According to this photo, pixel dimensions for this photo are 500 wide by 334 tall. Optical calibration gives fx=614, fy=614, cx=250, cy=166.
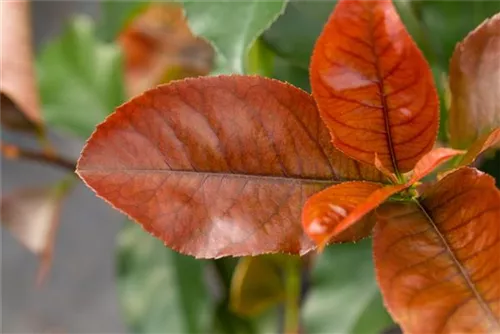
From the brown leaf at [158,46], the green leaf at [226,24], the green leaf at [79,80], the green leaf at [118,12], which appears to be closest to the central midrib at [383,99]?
the green leaf at [226,24]

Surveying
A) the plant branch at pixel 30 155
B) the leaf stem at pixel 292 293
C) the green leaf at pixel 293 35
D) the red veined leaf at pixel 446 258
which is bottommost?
the leaf stem at pixel 292 293

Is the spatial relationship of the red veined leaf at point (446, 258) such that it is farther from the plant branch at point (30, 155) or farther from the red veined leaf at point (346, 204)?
the plant branch at point (30, 155)

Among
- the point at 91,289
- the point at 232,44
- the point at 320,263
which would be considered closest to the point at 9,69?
the point at 232,44

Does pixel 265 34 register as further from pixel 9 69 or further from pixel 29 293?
pixel 29 293

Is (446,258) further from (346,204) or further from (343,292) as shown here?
(343,292)

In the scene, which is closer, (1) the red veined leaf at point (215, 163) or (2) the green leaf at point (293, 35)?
(1) the red veined leaf at point (215, 163)

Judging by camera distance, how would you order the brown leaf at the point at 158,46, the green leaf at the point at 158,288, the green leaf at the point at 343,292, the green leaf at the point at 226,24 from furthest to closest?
the brown leaf at the point at 158,46 < the green leaf at the point at 158,288 < the green leaf at the point at 343,292 < the green leaf at the point at 226,24

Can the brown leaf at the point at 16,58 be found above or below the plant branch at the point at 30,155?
above

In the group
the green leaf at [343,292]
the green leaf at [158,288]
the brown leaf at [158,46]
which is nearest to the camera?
the green leaf at [343,292]
